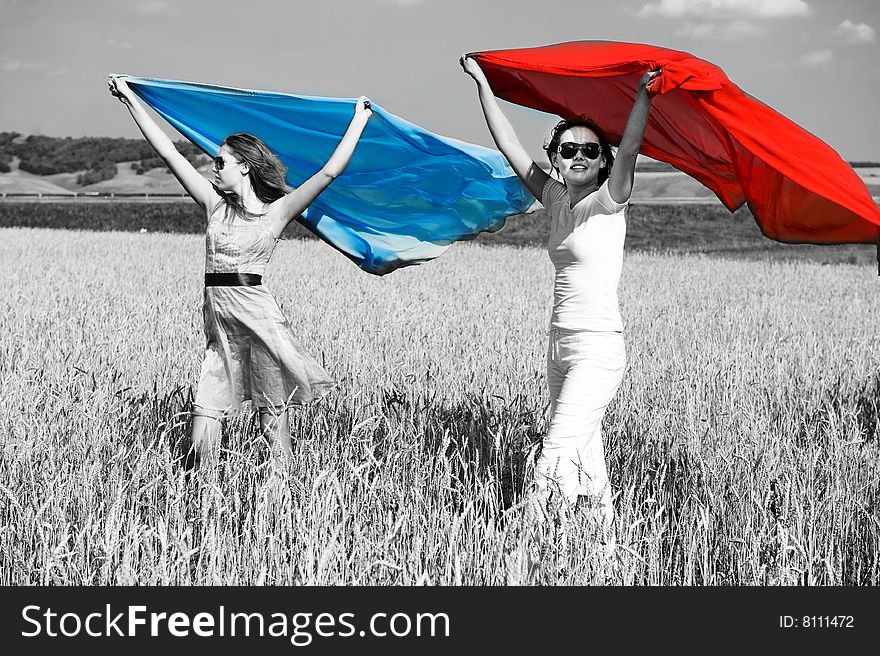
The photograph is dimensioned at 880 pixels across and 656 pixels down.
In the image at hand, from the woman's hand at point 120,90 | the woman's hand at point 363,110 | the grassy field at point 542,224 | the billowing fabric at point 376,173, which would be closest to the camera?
the woman's hand at point 363,110

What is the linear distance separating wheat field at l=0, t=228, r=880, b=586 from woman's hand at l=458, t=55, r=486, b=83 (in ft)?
5.37

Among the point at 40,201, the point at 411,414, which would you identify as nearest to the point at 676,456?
the point at 411,414

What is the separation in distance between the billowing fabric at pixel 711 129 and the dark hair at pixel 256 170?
1.17 meters

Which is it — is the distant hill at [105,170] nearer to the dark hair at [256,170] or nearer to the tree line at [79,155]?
the tree line at [79,155]

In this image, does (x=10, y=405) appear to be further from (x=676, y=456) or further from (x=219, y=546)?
(x=676, y=456)

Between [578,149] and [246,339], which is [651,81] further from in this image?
[246,339]

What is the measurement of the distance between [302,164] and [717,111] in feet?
8.21

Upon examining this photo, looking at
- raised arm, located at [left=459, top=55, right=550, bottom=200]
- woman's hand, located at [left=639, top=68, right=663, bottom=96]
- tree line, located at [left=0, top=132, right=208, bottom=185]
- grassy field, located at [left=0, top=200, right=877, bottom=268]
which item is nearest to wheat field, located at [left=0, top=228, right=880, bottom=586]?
raised arm, located at [left=459, top=55, right=550, bottom=200]

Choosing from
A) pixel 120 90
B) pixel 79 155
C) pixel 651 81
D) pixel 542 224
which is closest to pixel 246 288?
pixel 120 90

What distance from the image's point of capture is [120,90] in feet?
14.3

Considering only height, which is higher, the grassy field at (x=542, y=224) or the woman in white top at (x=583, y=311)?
the grassy field at (x=542, y=224)

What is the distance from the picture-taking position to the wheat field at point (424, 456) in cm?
307

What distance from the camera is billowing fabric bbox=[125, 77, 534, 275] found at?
195 inches

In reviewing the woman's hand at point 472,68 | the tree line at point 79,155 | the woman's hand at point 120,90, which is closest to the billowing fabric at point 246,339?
the woman's hand at point 120,90
